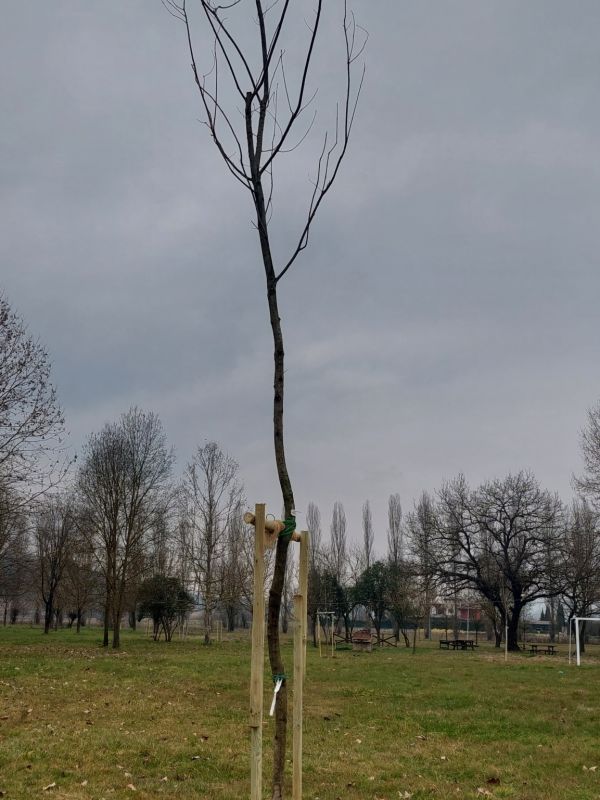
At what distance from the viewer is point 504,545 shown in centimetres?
3488

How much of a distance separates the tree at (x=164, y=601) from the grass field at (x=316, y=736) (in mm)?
17934

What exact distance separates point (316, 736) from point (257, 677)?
19.2ft

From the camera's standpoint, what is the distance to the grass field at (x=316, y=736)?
6.68 meters

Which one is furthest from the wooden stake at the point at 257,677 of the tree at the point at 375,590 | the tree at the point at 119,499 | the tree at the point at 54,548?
the tree at the point at 375,590

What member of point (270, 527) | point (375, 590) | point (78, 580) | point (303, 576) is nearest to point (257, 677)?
point (270, 527)

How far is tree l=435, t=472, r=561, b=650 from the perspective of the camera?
34.5 metres

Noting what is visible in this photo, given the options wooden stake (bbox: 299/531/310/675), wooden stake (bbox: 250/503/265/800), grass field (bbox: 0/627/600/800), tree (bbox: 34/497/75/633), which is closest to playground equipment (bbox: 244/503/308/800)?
wooden stake (bbox: 250/503/265/800)

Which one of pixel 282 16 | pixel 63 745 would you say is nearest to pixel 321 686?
pixel 63 745

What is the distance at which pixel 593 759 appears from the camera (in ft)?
26.8

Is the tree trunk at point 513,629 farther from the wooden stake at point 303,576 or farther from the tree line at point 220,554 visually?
the wooden stake at point 303,576

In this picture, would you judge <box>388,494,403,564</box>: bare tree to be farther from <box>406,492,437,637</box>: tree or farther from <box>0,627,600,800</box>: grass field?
<box>0,627,600,800</box>: grass field

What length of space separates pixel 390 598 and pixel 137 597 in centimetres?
1426

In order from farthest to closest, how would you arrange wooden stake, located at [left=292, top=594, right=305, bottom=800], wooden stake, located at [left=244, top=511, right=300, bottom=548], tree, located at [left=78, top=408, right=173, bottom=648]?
tree, located at [left=78, top=408, right=173, bottom=648] < wooden stake, located at [left=292, top=594, right=305, bottom=800] < wooden stake, located at [left=244, top=511, right=300, bottom=548]

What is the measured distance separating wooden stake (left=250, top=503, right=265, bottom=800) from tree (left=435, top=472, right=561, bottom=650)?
32.5 metres
